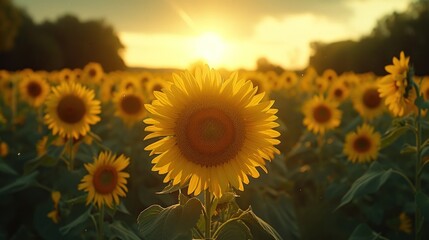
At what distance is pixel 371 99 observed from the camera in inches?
317

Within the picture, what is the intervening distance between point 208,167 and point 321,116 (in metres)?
5.09

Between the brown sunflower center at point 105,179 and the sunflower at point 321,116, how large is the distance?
162 inches

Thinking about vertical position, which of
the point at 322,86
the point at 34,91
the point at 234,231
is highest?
the point at 34,91

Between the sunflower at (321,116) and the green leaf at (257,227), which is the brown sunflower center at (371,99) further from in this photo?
the green leaf at (257,227)

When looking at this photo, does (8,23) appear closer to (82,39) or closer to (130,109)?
(82,39)

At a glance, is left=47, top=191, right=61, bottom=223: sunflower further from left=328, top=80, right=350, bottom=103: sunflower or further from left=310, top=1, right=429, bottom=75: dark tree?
left=310, top=1, right=429, bottom=75: dark tree

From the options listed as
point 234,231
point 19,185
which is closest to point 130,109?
point 19,185

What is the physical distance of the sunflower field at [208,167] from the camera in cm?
296

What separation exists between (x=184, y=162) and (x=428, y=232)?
11.5ft

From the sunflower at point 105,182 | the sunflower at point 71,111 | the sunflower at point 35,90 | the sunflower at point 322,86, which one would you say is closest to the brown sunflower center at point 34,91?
the sunflower at point 35,90


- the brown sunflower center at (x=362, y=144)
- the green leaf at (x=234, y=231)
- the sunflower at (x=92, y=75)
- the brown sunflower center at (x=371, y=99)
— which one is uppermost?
the sunflower at (x=92, y=75)

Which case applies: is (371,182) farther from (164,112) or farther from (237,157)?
(164,112)

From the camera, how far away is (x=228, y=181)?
2992 mm

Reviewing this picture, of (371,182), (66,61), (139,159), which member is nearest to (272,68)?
(139,159)
